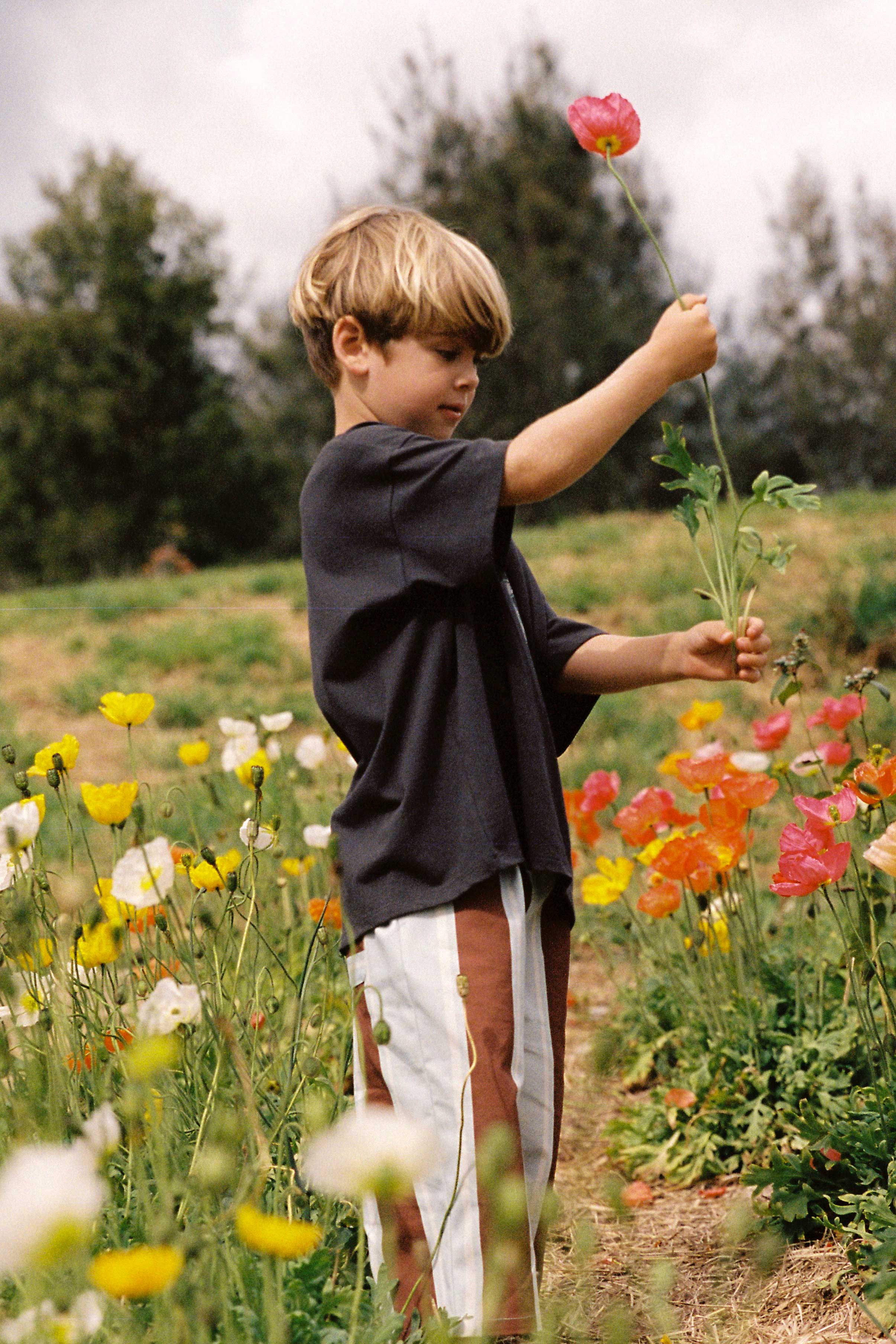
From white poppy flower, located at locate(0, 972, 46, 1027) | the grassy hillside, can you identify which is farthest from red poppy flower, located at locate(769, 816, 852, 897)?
the grassy hillside

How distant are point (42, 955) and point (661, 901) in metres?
1.04

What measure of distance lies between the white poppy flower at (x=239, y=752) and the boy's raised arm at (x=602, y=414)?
1.03 meters

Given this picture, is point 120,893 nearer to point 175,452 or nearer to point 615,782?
point 615,782

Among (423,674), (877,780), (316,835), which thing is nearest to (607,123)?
(423,674)

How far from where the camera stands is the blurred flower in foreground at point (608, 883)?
235 centimetres

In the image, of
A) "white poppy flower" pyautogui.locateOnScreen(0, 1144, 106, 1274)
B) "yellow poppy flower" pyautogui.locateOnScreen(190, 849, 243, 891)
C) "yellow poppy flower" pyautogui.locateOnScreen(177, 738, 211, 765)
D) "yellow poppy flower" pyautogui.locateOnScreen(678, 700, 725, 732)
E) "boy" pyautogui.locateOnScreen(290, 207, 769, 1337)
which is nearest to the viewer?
"white poppy flower" pyautogui.locateOnScreen(0, 1144, 106, 1274)

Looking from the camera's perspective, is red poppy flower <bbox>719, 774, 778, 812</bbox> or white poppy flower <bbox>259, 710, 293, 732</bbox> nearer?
red poppy flower <bbox>719, 774, 778, 812</bbox>

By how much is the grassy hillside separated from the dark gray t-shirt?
276 cm

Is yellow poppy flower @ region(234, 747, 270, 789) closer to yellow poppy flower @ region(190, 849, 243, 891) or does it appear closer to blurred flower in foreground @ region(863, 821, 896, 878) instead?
yellow poppy flower @ region(190, 849, 243, 891)

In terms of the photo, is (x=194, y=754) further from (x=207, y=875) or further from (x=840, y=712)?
(x=840, y=712)

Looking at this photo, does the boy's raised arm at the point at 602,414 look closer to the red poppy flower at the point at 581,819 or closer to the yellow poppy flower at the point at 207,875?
the yellow poppy flower at the point at 207,875

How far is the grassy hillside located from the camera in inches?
208

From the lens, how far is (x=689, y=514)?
4.83 feet

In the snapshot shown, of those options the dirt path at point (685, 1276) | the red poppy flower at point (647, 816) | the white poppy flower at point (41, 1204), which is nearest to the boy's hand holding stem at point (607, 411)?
the dirt path at point (685, 1276)
